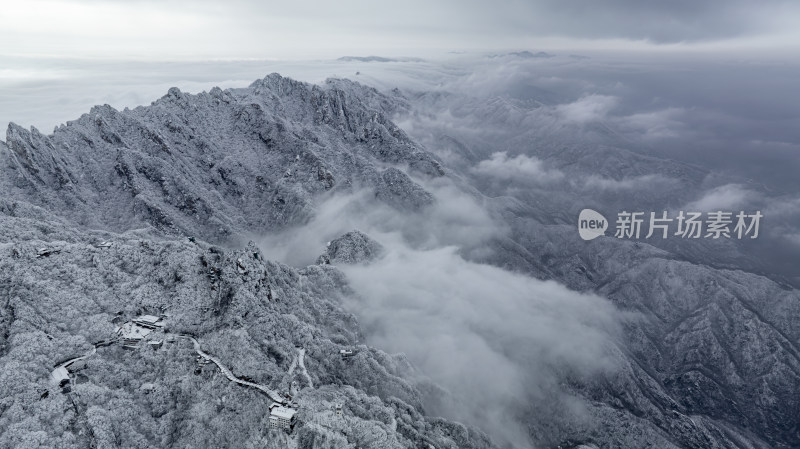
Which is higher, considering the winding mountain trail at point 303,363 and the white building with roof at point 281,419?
the white building with roof at point 281,419

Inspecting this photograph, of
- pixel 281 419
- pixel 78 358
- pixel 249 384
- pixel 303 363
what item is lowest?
pixel 303 363

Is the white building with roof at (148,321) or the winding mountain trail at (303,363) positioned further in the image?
the winding mountain trail at (303,363)

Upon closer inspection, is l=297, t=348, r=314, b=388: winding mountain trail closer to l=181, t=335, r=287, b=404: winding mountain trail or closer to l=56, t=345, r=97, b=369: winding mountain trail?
l=181, t=335, r=287, b=404: winding mountain trail

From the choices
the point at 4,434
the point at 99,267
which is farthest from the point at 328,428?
the point at 99,267

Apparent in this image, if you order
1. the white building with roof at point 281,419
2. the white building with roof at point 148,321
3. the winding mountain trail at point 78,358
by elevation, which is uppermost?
the white building with roof at point 148,321

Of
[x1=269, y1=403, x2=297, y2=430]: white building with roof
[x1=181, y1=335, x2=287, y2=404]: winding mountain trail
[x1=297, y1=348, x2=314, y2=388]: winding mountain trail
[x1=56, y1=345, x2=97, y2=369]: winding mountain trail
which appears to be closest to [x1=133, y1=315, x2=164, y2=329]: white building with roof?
[x1=56, y1=345, x2=97, y2=369]: winding mountain trail

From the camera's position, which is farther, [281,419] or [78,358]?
[78,358]

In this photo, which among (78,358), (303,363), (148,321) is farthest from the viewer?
(303,363)

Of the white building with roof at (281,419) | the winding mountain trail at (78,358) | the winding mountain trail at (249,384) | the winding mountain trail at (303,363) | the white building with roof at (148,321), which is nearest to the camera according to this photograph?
the white building with roof at (281,419)

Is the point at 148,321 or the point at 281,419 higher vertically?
the point at 148,321

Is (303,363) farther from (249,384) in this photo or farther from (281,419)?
(281,419)

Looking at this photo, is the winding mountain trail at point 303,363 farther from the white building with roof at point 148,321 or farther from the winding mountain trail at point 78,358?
the winding mountain trail at point 78,358

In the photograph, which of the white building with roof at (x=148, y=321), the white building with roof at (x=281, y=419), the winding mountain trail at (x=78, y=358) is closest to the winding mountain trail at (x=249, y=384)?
the white building with roof at (x=281, y=419)

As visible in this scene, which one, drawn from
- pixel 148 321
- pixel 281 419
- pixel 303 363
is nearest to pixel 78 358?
pixel 148 321
